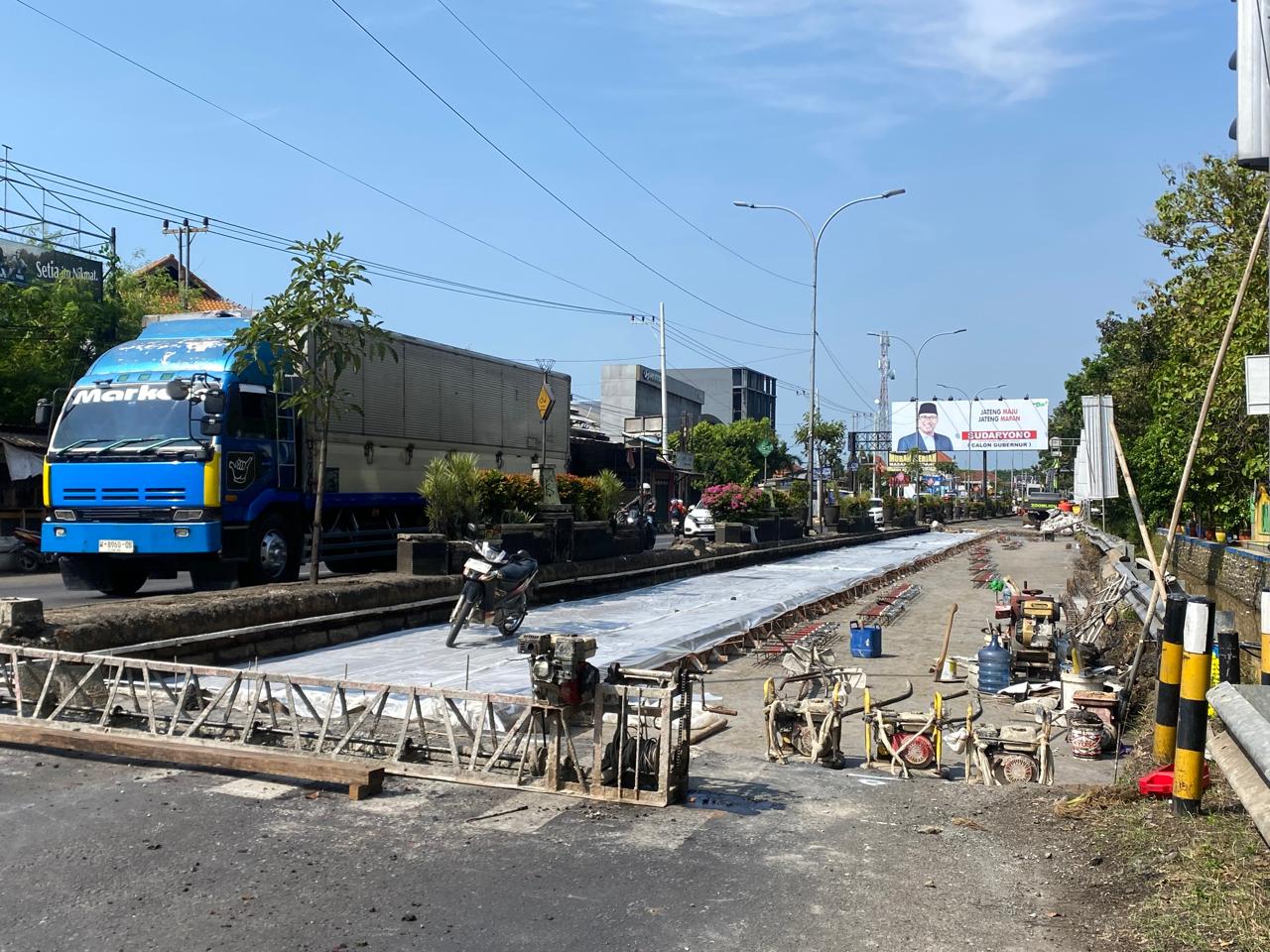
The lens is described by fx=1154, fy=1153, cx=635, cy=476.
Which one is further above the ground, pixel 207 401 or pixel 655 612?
pixel 207 401

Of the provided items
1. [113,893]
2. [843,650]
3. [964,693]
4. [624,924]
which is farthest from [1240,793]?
[843,650]

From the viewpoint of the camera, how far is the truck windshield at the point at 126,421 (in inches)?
547

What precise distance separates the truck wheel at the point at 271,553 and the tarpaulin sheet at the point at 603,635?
90.6 inches

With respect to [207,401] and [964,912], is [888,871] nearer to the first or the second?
[964,912]

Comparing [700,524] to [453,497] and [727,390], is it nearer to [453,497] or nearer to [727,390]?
[453,497]

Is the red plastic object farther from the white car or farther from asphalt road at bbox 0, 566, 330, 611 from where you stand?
the white car

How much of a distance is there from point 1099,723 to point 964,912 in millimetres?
4152

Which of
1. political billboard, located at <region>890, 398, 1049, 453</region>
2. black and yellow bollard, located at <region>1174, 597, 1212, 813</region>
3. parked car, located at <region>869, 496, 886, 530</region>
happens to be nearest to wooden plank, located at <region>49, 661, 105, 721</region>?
black and yellow bollard, located at <region>1174, 597, 1212, 813</region>

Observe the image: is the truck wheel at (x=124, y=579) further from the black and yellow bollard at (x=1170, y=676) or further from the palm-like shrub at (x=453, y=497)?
the black and yellow bollard at (x=1170, y=676)

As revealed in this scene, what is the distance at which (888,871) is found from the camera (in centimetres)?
515

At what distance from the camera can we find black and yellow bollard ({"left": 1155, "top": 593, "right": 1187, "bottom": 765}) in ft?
20.1

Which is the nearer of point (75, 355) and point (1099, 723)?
point (1099, 723)

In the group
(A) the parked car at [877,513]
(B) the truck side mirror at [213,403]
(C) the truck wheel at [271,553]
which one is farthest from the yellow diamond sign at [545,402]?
(A) the parked car at [877,513]

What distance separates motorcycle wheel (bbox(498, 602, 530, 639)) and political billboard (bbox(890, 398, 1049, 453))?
258 ft
